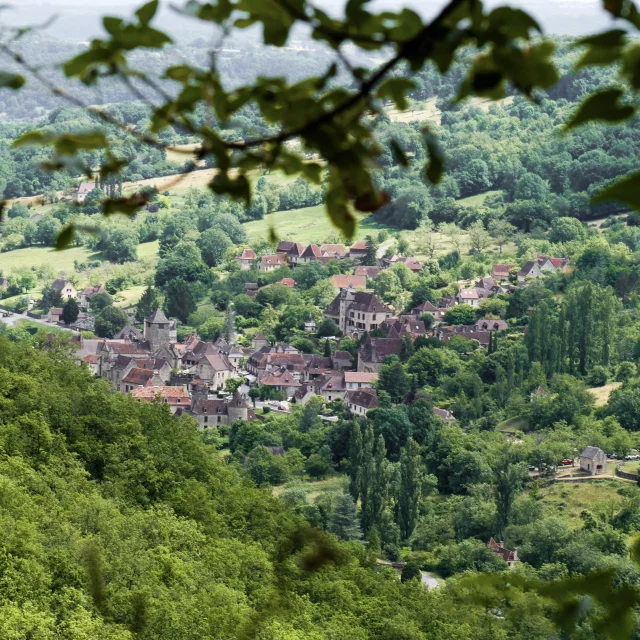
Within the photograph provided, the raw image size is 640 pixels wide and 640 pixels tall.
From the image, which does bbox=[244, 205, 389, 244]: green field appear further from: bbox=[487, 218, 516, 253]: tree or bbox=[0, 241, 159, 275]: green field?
bbox=[487, 218, 516, 253]: tree

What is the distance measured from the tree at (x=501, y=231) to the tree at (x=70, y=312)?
2345 cm

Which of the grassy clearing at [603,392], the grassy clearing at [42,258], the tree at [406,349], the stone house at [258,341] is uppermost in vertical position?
the grassy clearing at [603,392]

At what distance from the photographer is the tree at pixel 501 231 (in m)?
68.5

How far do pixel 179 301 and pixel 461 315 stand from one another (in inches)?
582

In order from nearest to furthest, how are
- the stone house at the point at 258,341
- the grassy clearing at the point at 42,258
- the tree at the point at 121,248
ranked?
the stone house at the point at 258,341 < the tree at the point at 121,248 < the grassy clearing at the point at 42,258

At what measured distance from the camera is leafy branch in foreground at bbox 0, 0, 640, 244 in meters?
1.98

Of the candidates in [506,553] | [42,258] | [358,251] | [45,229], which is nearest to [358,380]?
[506,553]

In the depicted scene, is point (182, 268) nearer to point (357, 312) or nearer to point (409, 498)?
point (357, 312)

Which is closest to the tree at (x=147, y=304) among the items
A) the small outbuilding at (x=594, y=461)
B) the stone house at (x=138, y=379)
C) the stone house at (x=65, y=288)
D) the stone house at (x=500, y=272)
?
the stone house at (x=65, y=288)

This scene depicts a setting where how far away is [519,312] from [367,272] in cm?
1190

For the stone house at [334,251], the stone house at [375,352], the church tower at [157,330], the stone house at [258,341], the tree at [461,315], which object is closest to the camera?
the stone house at [375,352]

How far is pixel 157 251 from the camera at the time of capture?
73875 mm

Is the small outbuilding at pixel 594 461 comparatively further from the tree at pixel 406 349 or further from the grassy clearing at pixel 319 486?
the tree at pixel 406 349

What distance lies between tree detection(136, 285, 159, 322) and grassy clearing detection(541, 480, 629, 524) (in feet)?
97.9
